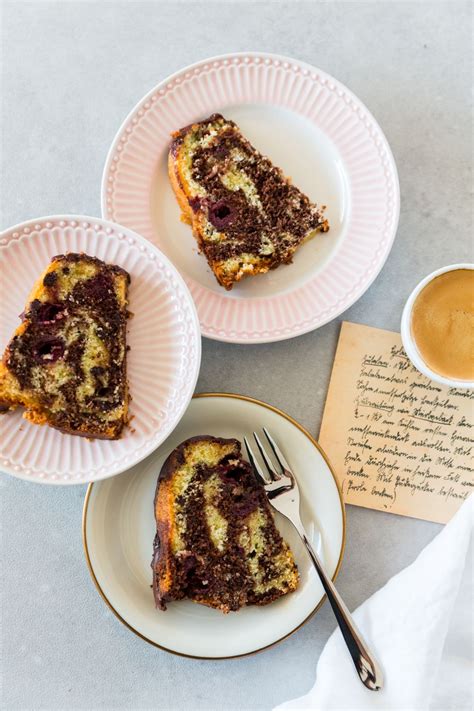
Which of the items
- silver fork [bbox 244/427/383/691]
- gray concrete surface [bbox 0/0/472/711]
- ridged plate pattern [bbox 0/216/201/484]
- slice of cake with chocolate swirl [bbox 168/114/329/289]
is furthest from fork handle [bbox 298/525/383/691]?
slice of cake with chocolate swirl [bbox 168/114/329/289]

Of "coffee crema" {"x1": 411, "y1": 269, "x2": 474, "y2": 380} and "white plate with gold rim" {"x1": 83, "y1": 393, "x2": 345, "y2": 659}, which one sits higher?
"coffee crema" {"x1": 411, "y1": 269, "x2": 474, "y2": 380}

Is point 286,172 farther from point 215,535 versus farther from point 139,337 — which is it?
point 215,535

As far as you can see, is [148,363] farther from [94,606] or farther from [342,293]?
[94,606]

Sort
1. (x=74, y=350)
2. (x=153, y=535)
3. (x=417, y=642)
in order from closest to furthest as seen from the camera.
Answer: (x=74, y=350), (x=417, y=642), (x=153, y=535)

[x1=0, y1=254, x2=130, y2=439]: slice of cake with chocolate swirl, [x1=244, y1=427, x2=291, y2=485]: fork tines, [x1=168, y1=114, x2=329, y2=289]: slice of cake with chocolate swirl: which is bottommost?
[x1=244, y1=427, x2=291, y2=485]: fork tines

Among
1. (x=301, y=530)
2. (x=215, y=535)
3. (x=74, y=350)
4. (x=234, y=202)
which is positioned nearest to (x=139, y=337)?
(x=74, y=350)

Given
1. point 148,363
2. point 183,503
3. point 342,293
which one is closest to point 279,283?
point 342,293

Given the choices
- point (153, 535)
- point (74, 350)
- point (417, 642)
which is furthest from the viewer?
point (153, 535)

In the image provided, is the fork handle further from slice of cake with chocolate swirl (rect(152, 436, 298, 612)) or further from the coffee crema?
the coffee crema

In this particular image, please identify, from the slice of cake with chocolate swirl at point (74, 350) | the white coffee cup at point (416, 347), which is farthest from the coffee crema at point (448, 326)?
the slice of cake with chocolate swirl at point (74, 350)
